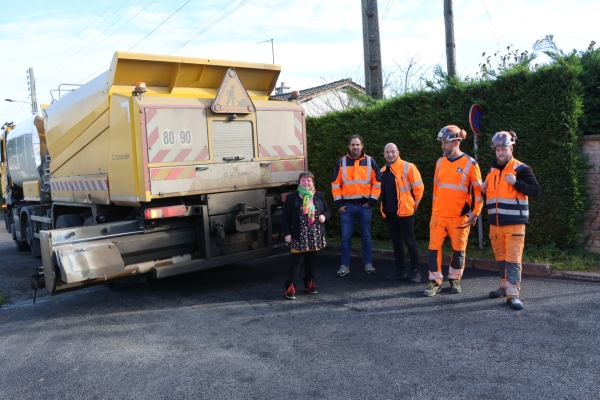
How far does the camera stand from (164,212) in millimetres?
6043

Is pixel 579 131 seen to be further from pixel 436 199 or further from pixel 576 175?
pixel 436 199

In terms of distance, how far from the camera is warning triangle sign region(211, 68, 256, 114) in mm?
6359

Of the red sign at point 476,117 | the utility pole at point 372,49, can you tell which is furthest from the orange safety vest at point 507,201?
the utility pole at point 372,49

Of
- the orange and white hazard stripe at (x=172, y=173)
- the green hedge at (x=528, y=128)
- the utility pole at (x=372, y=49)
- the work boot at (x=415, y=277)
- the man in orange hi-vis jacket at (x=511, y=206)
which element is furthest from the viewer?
the utility pole at (x=372, y=49)

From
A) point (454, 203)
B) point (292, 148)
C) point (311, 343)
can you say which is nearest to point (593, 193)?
point (454, 203)

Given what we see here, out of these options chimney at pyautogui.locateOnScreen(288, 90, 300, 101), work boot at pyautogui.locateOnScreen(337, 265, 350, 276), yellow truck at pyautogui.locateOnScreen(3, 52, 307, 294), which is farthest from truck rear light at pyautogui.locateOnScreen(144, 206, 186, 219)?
chimney at pyautogui.locateOnScreen(288, 90, 300, 101)

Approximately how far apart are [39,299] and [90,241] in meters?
1.78

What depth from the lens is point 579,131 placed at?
6656 millimetres

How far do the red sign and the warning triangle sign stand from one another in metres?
3.06

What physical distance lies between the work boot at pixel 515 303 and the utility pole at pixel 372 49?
5413mm

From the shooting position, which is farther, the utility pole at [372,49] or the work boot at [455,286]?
the utility pole at [372,49]

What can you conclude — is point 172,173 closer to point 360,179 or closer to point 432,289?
point 360,179

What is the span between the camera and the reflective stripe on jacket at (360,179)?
6.86 metres

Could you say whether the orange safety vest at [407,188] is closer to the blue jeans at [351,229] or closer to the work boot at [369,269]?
the blue jeans at [351,229]
